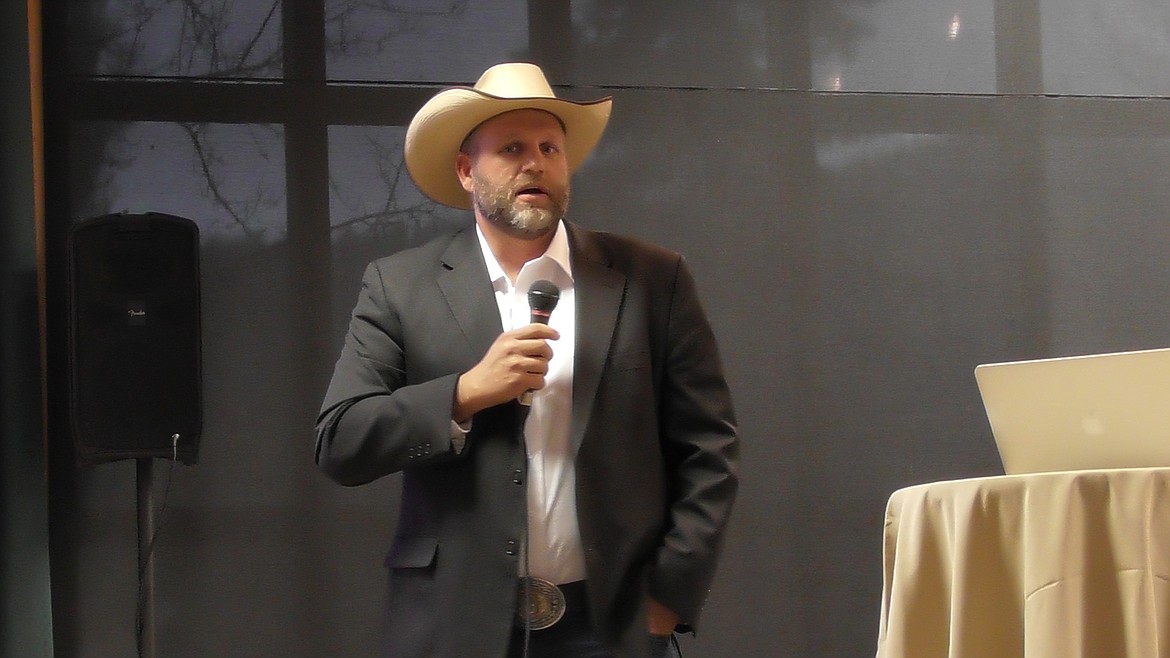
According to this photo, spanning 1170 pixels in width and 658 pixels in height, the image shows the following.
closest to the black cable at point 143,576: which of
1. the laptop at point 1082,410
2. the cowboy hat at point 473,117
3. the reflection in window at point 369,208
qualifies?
the reflection in window at point 369,208

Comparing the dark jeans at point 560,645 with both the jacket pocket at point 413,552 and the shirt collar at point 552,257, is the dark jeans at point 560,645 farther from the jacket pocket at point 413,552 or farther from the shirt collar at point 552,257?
the shirt collar at point 552,257

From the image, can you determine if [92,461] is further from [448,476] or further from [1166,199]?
[1166,199]

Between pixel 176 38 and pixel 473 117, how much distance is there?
204cm

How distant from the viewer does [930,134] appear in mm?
4605

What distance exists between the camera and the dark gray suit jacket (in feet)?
7.30

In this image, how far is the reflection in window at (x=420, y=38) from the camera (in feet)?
14.3

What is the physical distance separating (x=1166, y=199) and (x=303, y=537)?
10.6ft

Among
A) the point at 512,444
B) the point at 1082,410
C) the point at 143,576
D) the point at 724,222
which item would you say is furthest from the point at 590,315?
the point at 724,222

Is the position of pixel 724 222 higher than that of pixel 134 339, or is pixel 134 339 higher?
pixel 724 222

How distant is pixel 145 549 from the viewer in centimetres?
362

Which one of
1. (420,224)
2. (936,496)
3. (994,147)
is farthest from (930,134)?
(936,496)

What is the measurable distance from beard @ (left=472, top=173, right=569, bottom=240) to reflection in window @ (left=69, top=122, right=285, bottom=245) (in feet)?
6.24

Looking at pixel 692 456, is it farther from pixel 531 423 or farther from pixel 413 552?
pixel 413 552

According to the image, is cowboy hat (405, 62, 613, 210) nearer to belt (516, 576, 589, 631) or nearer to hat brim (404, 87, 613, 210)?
hat brim (404, 87, 613, 210)
